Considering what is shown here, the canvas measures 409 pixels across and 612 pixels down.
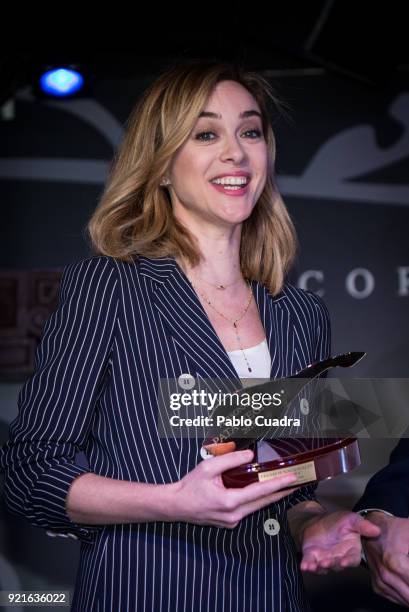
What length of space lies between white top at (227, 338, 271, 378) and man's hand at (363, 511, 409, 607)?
1.14 feet

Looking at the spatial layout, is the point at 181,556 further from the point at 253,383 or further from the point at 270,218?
the point at 270,218

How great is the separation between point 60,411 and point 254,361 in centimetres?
38

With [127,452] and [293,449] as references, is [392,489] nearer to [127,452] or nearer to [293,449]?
[293,449]

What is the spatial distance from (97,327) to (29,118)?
7.58 feet

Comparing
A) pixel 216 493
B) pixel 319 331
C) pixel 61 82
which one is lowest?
pixel 216 493

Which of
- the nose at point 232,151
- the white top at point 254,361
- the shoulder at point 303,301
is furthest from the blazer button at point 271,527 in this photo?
the nose at point 232,151

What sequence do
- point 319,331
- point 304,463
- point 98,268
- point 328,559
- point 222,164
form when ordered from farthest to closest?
point 319,331, point 222,164, point 98,268, point 328,559, point 304,463

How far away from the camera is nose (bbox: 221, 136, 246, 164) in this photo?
5.53 feet

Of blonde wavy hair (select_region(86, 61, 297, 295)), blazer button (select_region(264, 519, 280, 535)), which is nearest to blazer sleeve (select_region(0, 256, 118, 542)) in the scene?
blonde wavy hair (select_region(86, 61, 297, 295))

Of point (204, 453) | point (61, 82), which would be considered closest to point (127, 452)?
point (204, 453)

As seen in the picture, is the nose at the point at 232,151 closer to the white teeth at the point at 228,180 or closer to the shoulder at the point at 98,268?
the white teeth at the point at 228,180

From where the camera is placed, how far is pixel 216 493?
1.21 metres

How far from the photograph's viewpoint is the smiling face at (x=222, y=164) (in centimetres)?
169

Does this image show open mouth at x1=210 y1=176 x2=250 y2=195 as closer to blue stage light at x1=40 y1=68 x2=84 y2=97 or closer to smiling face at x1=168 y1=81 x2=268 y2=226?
smiling face at x1=168 y1=81 x2=268 y2=226
